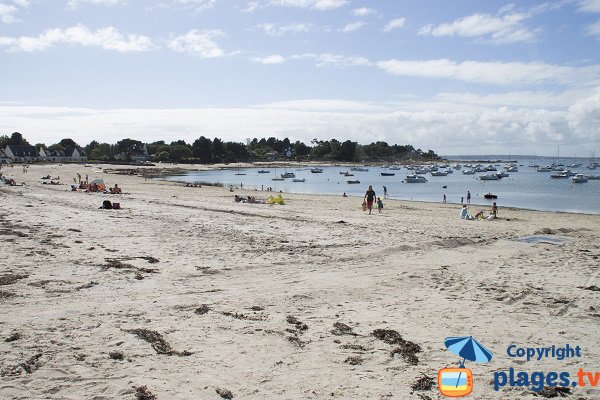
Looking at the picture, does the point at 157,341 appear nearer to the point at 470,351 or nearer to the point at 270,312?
the point at 270,312

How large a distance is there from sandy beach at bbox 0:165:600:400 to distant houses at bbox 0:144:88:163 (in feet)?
453

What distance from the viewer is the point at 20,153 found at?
5463 inches

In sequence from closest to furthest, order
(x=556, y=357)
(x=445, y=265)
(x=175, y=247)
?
1. (x=556, y=357)
2. (x=445, y=265)
3. (x=175, y=247)

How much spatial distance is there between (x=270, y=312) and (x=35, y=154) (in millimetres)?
158198

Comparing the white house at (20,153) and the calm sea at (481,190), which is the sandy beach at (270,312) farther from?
the white house at (20,153)

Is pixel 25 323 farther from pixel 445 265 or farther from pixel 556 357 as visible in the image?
pixel 445 265

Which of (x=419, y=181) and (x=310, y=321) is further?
(x=419, y=181)

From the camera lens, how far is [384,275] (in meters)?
12.4

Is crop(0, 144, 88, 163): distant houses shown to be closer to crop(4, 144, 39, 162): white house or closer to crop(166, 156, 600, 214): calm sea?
crop(4, 144, 39, 162): white house

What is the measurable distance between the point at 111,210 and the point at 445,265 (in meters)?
17.9

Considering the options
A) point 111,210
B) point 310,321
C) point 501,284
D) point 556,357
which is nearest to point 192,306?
point 310,321

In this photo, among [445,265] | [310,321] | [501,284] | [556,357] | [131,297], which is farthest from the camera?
[445,265]

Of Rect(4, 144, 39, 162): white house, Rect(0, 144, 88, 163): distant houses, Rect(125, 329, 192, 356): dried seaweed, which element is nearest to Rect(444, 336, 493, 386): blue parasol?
Rect(125, 329, 192, 356): dried seaweed

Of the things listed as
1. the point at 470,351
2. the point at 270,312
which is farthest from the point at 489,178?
the point at 470,351
